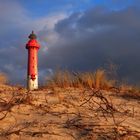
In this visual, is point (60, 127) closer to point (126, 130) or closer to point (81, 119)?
point (81, 119)

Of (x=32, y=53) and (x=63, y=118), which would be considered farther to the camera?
(x=32, y=53)

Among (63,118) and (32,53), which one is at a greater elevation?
(32,53)

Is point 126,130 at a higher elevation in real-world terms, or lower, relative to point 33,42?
lower

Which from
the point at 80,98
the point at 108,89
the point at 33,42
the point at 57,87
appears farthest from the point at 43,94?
the point at 33,42

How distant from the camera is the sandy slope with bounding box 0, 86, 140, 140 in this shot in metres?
5.47

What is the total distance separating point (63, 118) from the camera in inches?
245

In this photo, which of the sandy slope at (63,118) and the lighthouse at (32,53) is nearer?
the sandy slope at (63,118)

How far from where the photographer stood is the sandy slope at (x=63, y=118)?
547cm

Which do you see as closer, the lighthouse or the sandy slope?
the sandy slope

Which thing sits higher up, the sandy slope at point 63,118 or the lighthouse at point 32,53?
the lighthouse at point 32,53

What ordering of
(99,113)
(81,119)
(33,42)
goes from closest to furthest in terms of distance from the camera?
(81,119) < (99,113) < (33,42)

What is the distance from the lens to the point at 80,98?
7.70 metres

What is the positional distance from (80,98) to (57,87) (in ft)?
5.02

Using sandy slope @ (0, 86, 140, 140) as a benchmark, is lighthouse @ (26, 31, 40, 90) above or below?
above
